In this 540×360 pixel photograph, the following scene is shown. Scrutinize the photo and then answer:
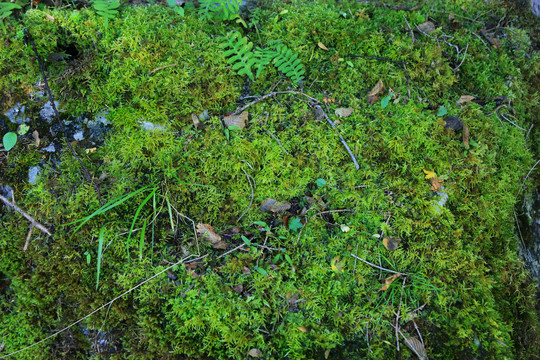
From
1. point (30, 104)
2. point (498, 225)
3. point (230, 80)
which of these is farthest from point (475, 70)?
point (30, 104)

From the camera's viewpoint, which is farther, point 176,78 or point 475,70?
point 475,70

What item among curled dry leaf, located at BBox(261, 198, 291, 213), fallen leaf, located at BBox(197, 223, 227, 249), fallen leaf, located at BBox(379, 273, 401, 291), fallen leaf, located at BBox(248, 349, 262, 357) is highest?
curled dry leaf, located at BBox(261, 198, 291, 213)

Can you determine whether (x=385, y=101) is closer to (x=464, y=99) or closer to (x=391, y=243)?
(x=464, y=99)

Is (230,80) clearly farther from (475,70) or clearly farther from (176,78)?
(475,70)

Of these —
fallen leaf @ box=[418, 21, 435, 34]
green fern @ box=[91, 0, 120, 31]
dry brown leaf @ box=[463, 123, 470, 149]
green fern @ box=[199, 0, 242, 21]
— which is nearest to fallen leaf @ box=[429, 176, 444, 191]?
dry brown leaf @ box=[463, 123, 470, 149]

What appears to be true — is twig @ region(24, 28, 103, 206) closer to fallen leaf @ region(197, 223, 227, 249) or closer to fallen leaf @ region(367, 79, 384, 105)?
fallen leaf @ region(197, 223, 227, 249)

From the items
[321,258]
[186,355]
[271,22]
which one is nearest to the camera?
[186,355]
